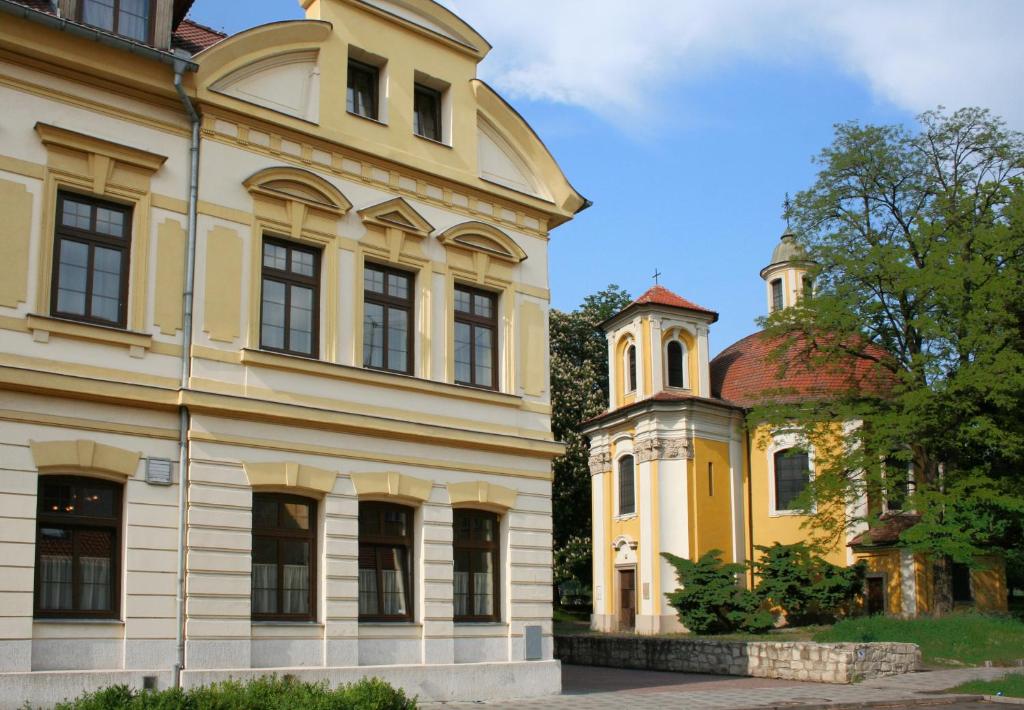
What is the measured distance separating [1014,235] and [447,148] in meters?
19.9

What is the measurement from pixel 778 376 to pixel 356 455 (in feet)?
69.7

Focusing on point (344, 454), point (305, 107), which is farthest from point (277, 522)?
point (305, 107)

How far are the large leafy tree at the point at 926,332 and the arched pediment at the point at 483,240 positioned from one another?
1622 cm

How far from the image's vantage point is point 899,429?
31.7 metres

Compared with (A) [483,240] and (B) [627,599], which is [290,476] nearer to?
(A) [483,240]

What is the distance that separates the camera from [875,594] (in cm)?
3916

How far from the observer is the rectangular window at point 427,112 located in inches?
786

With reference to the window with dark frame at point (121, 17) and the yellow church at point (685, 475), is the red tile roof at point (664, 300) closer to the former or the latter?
the yellow church at point (685, 475)

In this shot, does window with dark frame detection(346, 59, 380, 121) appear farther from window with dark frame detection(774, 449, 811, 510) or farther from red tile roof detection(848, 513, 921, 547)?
window with dark frame detection(774, 449, 811, 510)

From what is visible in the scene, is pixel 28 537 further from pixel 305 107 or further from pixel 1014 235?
pixel 1014 235

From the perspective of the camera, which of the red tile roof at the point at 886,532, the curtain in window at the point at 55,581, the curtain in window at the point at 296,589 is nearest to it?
the curtain in window at the point at 55,581

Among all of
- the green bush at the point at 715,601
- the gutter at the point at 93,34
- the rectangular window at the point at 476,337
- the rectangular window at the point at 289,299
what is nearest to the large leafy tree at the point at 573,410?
the green bush at the point at 715,601

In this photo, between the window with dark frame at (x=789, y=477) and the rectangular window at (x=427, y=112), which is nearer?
the rectangular window at (x=427, y=112)

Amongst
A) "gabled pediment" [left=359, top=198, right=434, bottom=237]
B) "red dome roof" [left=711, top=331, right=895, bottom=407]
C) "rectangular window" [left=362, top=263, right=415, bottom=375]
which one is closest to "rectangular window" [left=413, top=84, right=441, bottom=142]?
"gabled pediment" [left=359, top=198, right=434, bottom=237]
